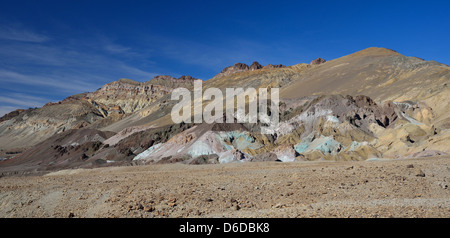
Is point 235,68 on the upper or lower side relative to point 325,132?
upper

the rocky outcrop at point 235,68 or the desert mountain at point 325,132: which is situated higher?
the rocky outcrop at point 235,68

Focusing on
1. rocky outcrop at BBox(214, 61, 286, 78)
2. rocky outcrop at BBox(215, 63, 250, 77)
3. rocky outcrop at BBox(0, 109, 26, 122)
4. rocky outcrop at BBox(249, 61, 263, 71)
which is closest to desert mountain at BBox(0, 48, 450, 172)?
rocky outcrop at BBox(249, 61, 263, 71)

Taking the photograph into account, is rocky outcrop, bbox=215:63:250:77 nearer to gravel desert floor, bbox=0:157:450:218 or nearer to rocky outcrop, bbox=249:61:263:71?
rocky outcrop, bbox=249:61:263:71

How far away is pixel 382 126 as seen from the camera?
32438mm

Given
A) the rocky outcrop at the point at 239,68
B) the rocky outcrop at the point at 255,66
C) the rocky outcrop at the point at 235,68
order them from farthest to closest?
the rocky outcrop at the point at 235,68 → the rocky outcrop at the point at 239,68 → the rocky outcrop at the point at 255,66

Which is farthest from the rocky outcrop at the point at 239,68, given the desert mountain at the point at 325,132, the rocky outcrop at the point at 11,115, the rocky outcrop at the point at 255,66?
the rocky outcrop at the point at 11,115

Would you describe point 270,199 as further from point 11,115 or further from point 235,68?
point 11,115

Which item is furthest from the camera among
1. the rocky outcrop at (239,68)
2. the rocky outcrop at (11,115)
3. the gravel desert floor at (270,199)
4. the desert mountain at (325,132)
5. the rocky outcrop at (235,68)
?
the rocky outcrop at (235,68)

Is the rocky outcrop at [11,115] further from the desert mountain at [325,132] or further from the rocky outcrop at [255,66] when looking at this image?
the rocky outcrop at [255,66]

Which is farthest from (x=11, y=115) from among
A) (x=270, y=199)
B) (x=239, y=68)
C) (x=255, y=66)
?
(x=270, y=199)

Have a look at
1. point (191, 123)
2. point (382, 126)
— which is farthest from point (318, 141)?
point (191, 123)

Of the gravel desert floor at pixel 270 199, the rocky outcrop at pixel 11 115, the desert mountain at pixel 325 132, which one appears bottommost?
the gravel desert floor at pixel 270 199
